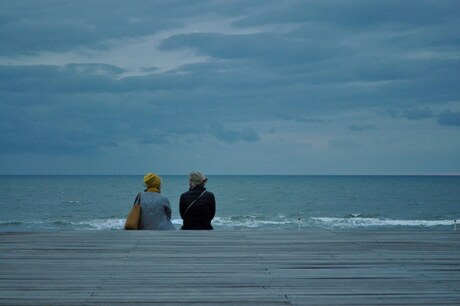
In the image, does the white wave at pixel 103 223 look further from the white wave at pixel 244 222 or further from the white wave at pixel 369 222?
the white wave at pixel 369 222

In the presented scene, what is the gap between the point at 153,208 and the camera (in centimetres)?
727

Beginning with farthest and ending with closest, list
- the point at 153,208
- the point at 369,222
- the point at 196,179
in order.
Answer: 1. the point at 369,222
2. the point at 196,179
3. the point at 153,208

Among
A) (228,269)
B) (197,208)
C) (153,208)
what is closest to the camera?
(228,269)

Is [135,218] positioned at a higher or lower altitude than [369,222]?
higher

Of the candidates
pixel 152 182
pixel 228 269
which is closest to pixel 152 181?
pixel 152 182

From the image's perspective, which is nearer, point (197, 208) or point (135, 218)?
point (135, 218)

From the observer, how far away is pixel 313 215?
168 feet

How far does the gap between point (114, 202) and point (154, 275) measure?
62.5m

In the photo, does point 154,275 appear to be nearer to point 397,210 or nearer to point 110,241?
point 110,241

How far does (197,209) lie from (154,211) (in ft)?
1.86

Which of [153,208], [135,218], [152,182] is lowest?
[135,218]

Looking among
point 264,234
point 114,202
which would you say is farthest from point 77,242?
point 114,202

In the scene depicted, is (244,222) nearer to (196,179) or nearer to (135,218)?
(196,179)

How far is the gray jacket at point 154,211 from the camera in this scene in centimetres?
720
